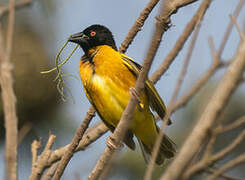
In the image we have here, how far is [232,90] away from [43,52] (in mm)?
6533

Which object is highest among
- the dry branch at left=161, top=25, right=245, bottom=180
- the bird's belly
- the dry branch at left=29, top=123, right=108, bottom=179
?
the dry branch at left=161, top=25, right=245, bottom=180

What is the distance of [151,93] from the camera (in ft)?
11.3

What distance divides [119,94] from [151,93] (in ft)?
0.86

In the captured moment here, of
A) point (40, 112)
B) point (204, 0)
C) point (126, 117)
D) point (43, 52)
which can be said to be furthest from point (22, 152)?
point (204, 0)

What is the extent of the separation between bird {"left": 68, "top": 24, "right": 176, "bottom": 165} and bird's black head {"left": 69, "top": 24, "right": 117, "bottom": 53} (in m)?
0.10

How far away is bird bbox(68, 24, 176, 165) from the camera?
351cm

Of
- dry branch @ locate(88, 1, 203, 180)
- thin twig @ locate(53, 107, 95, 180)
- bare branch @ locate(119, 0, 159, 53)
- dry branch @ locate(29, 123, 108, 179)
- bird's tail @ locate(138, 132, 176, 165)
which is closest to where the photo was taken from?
dry branch @ locate(88, 1, 203, 180)

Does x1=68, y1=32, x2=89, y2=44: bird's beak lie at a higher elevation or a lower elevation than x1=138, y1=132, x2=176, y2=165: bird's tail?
higher

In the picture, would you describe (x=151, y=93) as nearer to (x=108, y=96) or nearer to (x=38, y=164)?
(x=108, y=96)

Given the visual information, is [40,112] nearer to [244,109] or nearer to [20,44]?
[20,44]

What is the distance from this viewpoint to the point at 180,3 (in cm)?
274

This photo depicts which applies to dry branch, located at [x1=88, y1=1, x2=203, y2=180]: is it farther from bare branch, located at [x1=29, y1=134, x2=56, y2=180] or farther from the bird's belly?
the bird's belly

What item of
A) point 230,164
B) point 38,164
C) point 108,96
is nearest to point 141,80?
point 230,164

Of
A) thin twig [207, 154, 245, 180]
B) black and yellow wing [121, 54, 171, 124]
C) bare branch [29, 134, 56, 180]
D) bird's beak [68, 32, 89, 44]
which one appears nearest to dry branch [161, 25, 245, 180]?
thin twig [207, 154, 245, 180]
